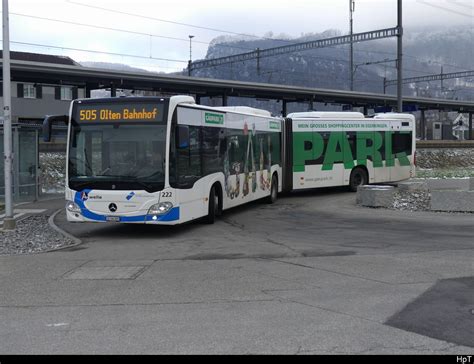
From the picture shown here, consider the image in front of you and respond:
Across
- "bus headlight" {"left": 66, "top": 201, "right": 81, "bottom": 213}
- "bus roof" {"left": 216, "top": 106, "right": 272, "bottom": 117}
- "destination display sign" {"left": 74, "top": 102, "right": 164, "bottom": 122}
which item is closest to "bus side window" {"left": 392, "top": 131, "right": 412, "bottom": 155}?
"bus roof" {"left": 216, "top": 106, "right": 272, "bottom": 117}

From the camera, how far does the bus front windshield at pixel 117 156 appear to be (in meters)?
12.0

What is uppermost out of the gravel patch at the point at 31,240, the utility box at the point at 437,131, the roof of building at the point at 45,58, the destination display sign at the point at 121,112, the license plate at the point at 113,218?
the roof of building at the point at 45,58

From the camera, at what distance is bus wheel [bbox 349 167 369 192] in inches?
892

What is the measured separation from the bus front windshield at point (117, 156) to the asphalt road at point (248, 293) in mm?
1243

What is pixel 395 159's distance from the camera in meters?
23.9

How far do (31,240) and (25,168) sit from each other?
879 centimetres

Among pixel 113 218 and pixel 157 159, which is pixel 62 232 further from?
pixel 157 159

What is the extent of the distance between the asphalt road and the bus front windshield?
1243mm

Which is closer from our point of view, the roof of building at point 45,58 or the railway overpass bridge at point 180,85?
the railway overpass bridge at point 180,85

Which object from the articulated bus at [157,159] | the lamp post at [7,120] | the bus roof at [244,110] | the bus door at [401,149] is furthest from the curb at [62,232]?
the bus door at [401,149]

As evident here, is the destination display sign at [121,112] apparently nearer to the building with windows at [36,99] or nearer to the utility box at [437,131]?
the building with windows at [36,99]

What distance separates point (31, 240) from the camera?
39.2ft

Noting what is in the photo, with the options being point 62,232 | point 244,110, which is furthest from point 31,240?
point 244,110

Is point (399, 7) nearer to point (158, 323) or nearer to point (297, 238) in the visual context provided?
point (297, 238)
